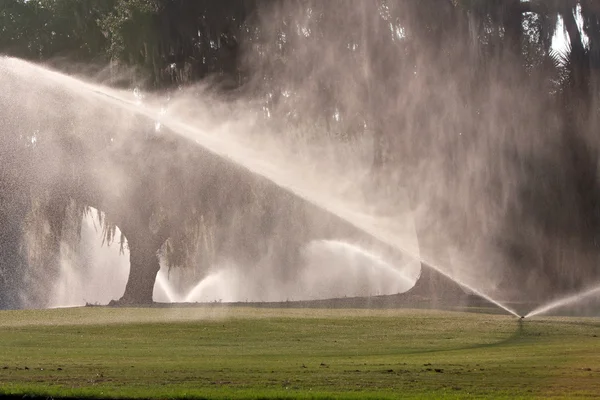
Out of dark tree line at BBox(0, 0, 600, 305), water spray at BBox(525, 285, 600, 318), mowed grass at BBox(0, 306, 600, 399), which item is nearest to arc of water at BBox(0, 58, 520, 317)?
dark tree line at BBox(0, 0, 600, 305)

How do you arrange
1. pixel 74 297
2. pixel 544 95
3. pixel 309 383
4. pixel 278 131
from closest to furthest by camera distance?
1. pixel 309 383
2. pixel 544 95
3. pixel 278 131
4. pixel 74 297

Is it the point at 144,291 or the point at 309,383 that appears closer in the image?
the point at 309,383

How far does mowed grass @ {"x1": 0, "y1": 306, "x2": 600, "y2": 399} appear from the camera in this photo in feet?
47.3

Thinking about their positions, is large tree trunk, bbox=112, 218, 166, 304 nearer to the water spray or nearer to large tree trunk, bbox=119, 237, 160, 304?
large tree trunk, bbox=119, 237, 160, 304

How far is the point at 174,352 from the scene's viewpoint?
21406 millimetres

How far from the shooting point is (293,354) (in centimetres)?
2122

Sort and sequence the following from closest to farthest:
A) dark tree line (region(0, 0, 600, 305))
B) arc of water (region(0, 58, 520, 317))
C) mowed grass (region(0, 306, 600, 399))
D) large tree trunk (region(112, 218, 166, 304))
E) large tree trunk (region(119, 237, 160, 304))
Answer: mowed grass (region(0, 306, 600, 399)) → dark tree line (region(0, 0, 600, 305)) → arc of water (region(0, 58, 520, 317)) → large tree trunk (region(112, 218, 166, 304)) → large tree trunk (region(119, 237, 160, 304))

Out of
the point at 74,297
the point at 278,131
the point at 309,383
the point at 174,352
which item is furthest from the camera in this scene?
the point at 74,297

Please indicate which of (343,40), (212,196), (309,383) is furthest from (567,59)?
(309,383)

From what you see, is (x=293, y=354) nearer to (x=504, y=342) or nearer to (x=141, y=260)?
(x=504, y=342)

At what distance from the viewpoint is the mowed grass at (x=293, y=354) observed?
47.3 feet

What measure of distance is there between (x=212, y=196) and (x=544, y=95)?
12.8 m

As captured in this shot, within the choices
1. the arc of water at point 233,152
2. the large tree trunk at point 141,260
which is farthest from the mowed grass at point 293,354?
the large tree trunk at point 141,260

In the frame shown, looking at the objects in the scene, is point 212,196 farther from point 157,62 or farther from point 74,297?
point 74,297
